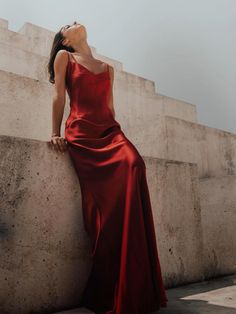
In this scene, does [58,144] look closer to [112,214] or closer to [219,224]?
[112,214]

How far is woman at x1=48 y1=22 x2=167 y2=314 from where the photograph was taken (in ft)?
4.75

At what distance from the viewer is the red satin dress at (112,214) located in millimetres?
1440

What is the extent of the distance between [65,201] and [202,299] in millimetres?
964

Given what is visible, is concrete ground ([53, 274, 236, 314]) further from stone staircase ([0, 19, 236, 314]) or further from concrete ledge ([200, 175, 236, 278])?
concrete ledge ([200, 175, 236, 278])

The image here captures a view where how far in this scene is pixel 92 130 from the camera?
1.75m

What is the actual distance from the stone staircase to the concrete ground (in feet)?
0.31

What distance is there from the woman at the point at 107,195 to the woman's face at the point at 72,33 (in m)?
0.12

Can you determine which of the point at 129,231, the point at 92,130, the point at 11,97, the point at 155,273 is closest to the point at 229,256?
the point at 155,273

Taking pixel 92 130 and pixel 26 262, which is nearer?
pixel 26 262

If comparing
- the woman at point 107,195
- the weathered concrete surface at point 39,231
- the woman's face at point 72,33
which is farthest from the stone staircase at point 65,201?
the woman's face at point 72,33

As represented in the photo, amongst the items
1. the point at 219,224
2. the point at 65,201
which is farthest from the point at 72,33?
the point at 219,224

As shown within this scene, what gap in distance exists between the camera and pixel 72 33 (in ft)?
6.48

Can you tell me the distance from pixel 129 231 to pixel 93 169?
39 cm

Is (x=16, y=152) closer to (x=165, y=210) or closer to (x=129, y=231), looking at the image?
(x=129, y=231)
